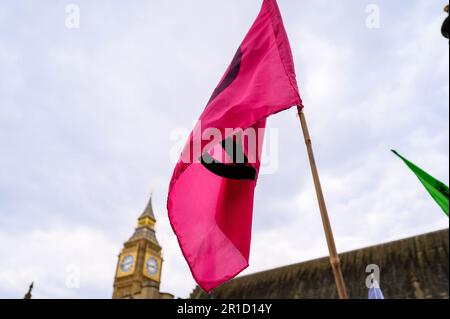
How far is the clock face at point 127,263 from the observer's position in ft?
191

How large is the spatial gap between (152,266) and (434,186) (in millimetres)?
61430

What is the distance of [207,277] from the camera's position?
12.0ft

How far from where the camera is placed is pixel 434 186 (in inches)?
141

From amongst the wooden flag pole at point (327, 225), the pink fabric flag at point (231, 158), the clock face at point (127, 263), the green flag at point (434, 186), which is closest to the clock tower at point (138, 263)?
the clock face at point (127, 263)

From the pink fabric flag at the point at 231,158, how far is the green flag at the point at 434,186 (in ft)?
4.85

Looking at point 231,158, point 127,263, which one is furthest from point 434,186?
point 127,263

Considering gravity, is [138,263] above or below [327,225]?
above

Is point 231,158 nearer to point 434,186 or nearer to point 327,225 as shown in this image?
point 327,225

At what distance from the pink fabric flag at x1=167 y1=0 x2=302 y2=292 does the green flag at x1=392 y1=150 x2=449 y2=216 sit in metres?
1.48

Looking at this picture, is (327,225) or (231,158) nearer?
(327,225)

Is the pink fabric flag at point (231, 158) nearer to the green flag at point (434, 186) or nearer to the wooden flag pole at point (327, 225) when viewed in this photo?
the wooden flag pole at point (327, 225)
